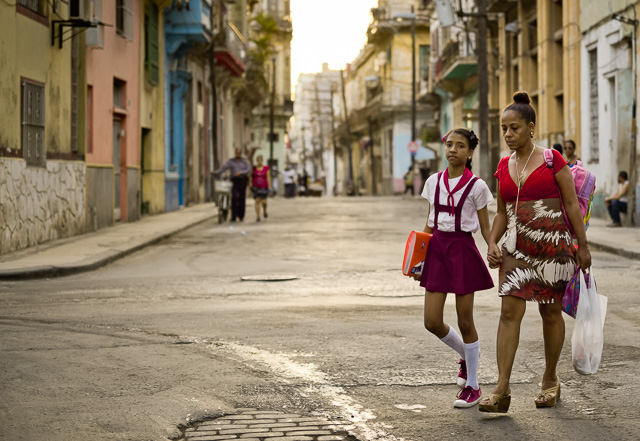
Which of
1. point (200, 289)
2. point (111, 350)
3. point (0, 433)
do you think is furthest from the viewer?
point (200, 289)

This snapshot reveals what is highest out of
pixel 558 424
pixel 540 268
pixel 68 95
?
pixel 68 95

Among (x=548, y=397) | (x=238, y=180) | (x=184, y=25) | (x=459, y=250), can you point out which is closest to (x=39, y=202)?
(x=238, y=180)

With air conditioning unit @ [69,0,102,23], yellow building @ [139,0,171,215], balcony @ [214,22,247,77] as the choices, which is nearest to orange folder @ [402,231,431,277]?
air conditioning unit @ [69,0,102,23]

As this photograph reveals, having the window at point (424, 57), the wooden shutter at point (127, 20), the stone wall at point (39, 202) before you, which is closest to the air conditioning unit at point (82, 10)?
the stone wall at point (39, 202)

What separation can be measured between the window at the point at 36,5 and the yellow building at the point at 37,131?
0.5 inches

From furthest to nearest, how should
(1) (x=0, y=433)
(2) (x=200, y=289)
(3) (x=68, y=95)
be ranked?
(3) (x=68, y=95), (2) (x=200, y=289), (1) (x=0, y=433)

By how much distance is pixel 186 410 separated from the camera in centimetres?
546

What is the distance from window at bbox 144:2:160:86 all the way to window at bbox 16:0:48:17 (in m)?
9.67

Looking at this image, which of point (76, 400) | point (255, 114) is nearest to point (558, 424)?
point (76, 400)

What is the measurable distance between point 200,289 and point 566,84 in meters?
17.7

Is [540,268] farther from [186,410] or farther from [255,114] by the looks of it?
[255,114]

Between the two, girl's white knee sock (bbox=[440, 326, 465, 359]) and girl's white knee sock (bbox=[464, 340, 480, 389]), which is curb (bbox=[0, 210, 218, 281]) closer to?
girl's white knee sock (bbox=[440, 326, 465, 359])

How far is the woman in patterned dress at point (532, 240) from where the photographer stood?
5.47 meters

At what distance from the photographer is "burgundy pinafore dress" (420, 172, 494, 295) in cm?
572
